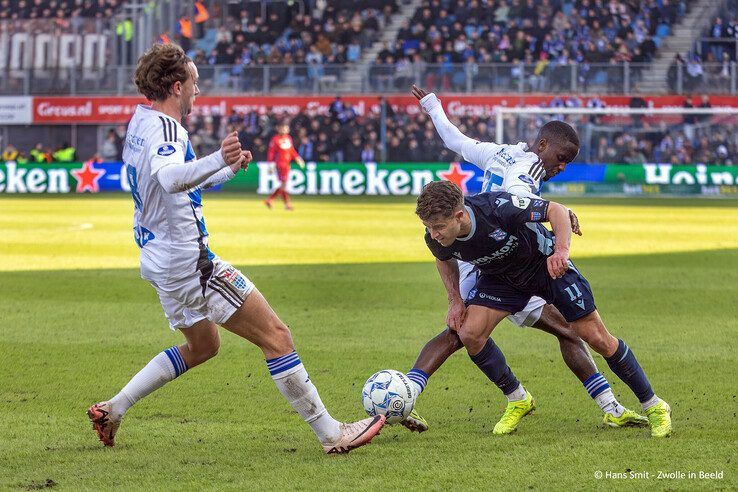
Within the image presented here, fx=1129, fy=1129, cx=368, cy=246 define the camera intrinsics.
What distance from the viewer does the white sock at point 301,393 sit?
5.81 metres

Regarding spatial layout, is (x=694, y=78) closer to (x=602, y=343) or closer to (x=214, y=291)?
(x=602, y=343)

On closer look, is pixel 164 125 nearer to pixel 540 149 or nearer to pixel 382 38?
pixel 540 149

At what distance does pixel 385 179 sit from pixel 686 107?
8995 millimetres

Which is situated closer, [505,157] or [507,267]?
[507,267]

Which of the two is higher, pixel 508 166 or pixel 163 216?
pixel 508 166

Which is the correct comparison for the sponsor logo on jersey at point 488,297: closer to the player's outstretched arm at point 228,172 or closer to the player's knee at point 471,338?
the player's knee at point 471,338

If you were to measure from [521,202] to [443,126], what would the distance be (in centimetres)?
146

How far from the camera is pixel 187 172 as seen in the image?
5211 mm

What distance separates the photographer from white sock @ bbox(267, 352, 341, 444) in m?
5.81

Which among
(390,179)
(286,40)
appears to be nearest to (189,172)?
(390,179)

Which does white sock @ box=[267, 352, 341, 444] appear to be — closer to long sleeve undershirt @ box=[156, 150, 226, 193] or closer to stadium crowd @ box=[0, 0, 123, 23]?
long sleeve undershirt @ box=[156, 150, 226, 193]

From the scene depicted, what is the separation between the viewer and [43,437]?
633cm

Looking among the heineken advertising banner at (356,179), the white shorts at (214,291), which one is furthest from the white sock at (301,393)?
the heineken advertising banner at (356,179)

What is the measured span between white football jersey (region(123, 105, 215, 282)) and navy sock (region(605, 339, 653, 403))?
7.84 feet
